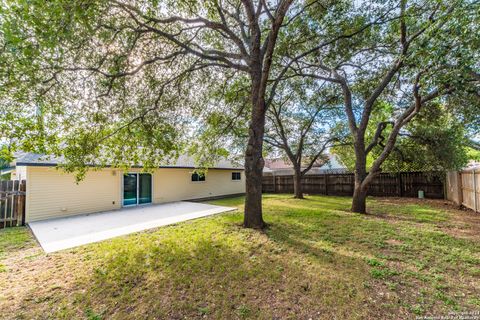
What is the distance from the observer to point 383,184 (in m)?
12.4

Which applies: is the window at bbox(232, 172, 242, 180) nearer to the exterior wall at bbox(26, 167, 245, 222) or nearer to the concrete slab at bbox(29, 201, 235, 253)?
the exterior wall at bbox(26, 167, 245, 222)

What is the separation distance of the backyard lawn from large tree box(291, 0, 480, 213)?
11.1 feet

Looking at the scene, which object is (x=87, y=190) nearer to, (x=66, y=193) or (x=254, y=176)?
(x=66, y=193)

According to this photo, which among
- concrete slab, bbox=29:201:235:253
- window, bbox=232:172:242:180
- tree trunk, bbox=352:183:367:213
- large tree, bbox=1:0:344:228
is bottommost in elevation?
concrete slab, bbox=29:201:235:253

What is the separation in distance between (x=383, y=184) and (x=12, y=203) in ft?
57.5

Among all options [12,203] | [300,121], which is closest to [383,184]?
[300,121]

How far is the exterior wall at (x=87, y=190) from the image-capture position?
721 cm

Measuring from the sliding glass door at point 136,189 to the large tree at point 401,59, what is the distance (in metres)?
8.85

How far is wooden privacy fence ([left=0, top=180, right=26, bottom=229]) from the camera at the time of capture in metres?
6.58

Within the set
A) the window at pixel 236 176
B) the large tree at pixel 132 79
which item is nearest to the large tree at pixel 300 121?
the large tree at pixel 132 79

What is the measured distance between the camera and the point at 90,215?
8.05 m

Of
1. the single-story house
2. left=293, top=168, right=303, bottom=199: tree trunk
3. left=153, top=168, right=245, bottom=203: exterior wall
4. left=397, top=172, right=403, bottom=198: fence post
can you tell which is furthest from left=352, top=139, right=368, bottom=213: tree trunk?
left=153, top=168, right=245, bottom=203: exterior wall

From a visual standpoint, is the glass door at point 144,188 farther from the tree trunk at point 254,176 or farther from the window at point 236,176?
the tree trunk at point 254,176

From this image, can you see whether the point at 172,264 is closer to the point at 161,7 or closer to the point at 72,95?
the point at 72,95
